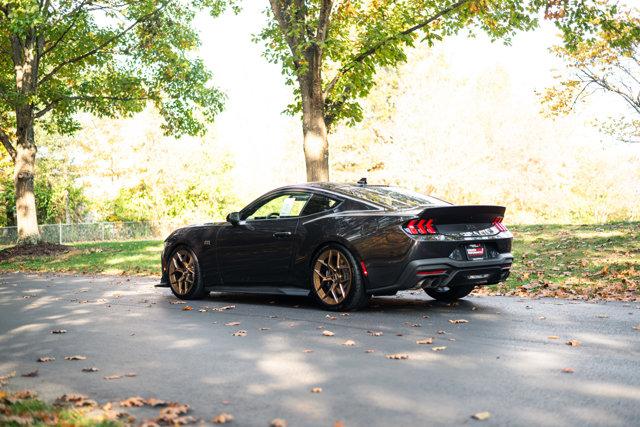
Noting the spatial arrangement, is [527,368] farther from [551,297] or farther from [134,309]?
[134,309]

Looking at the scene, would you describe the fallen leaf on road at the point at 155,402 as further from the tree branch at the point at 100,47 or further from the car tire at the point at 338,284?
the tree branch at the point at 100,47

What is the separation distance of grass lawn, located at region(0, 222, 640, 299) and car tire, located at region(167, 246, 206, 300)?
4534 mm

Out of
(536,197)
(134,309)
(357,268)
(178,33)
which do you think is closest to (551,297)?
(357,268)

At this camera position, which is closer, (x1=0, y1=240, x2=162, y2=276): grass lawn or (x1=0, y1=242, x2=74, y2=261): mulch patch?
(x1=0, y1=240, x2=162, y2=276): grass lawn

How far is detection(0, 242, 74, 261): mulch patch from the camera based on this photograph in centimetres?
2364

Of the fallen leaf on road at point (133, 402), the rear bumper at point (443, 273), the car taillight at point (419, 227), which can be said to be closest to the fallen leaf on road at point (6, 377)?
the fallen leaf on road at point (133, 402)

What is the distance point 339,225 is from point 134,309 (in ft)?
10.4

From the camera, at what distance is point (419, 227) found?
8266 millimetres

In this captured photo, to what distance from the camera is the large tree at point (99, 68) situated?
25.4 meters

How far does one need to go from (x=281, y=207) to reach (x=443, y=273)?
248 cm

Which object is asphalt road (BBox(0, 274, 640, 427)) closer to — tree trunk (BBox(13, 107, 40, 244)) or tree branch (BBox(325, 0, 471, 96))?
tree branch (BBox(325, 0, 471, 96))

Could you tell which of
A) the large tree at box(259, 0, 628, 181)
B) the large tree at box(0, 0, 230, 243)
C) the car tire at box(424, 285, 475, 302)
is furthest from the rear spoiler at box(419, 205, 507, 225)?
the large tree at box(0, 0, 230, 243)

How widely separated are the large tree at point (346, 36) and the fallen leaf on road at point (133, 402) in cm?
1167

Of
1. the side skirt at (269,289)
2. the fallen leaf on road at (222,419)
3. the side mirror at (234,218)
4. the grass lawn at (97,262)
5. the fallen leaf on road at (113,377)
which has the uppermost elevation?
the side mirror at (234,218)
